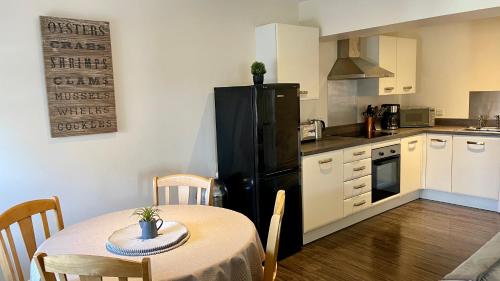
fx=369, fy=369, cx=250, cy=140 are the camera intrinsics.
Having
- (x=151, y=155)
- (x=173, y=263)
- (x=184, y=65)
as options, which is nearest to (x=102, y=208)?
(x=151, y=155)

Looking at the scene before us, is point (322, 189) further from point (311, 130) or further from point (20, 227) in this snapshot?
point (20, 227)

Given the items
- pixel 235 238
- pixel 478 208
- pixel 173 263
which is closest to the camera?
pixel 173 263

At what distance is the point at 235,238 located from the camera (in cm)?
172

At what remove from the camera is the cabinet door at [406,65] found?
4543 millimetres

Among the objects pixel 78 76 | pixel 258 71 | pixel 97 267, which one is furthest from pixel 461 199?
pixel 97 267

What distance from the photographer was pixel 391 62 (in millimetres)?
4434

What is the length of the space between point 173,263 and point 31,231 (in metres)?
0.97

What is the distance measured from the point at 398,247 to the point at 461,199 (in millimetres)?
1679

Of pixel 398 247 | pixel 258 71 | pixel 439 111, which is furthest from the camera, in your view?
pixel 439 111

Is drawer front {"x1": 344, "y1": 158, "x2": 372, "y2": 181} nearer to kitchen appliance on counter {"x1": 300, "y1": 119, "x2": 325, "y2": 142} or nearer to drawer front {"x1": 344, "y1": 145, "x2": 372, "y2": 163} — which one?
drawer front {"x1": 344, "y1": 145, "x2": 372, "y2": 163}

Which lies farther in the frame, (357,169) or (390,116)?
(390,116)

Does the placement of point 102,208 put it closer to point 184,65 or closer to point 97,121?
point 97,121

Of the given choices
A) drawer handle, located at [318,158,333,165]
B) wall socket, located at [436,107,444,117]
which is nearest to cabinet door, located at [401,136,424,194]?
wall socket, located at [436,107,444,117]

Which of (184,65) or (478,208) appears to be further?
(478,208)
